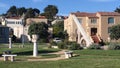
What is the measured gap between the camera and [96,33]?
94.8m

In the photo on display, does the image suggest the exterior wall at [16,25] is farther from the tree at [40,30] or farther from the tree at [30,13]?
the tree at [30,13]

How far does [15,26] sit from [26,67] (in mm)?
103461

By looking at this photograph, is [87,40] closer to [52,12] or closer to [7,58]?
[7,58]

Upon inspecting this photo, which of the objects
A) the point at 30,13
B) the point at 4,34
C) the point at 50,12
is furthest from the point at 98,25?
the point at 50,12

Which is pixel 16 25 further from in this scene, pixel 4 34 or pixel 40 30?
pixel 4 34

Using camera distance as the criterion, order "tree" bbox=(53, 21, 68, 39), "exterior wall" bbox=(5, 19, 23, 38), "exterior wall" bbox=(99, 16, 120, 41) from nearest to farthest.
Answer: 1. "exterior wall" bbox=(99, 16, 120, 41)
2. "tree" bbox=(53, 21, 68, 39)
3. "exterior wall" bbox=(5, 19, 23, 38)

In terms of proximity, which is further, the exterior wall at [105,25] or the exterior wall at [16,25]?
the exterior wall at [16,25]

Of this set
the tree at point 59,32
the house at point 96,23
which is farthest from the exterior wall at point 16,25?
the house at point 96,23

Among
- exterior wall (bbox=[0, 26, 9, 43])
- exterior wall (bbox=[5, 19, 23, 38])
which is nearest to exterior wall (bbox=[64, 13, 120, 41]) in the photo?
exterior wall (bbox=[0, 26, 9, 43])

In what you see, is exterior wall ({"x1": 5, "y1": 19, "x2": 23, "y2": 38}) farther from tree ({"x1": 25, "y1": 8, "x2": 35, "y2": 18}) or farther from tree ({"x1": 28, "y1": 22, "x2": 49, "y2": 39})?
tree ({"x1": 25, "y1": 8, "x2": 35, "y2": 18})

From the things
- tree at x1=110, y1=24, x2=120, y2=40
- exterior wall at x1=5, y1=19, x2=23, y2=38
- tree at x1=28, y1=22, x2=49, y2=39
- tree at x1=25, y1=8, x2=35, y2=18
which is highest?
tree at x1=25, y1=8, x2=35, y2=18

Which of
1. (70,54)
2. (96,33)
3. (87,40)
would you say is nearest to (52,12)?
(96,33)

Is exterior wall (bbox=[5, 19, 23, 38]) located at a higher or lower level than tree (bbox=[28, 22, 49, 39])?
higher

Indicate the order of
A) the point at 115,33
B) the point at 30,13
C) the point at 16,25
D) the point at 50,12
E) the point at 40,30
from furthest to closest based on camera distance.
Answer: the point at 50,12 < the point at 30,13 < the point at 16,25 < the point at 40,30 < the point at 115,33
